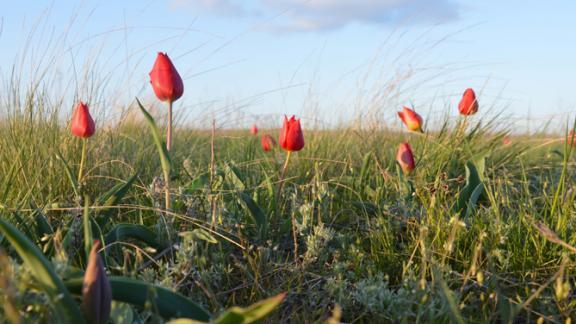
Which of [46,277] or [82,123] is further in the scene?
[82,123]

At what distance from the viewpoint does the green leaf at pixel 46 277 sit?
870 mm

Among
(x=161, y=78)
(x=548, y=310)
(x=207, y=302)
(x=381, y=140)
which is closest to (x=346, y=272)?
(x=207, y=302)

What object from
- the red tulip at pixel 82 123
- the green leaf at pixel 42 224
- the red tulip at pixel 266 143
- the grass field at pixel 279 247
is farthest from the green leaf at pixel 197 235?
the red tulip at pixel 266 143

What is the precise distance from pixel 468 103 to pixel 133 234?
5.42ft

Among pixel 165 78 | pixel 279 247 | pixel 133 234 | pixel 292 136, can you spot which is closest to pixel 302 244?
pixel 279 247

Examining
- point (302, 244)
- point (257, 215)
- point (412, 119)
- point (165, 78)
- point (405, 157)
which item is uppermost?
point (165, 78)

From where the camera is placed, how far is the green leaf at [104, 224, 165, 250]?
146 centimetres

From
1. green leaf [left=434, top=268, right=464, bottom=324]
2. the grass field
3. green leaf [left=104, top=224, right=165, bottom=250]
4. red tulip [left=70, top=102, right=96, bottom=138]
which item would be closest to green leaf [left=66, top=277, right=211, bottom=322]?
the grass field

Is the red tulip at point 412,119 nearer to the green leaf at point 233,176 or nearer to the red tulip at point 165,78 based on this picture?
the green leaf at point 233,176

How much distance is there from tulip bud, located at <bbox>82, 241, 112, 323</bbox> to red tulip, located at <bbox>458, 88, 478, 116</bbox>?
2.03 metres

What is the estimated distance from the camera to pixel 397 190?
206 centimetres

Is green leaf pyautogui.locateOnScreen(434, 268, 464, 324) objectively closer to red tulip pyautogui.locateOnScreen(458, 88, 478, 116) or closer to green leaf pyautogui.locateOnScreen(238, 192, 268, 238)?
green leaf pyautogui.locateOnScreen(238, 192, 268, 238)

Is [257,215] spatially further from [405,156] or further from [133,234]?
[405,156]

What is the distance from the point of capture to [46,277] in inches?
34.3
